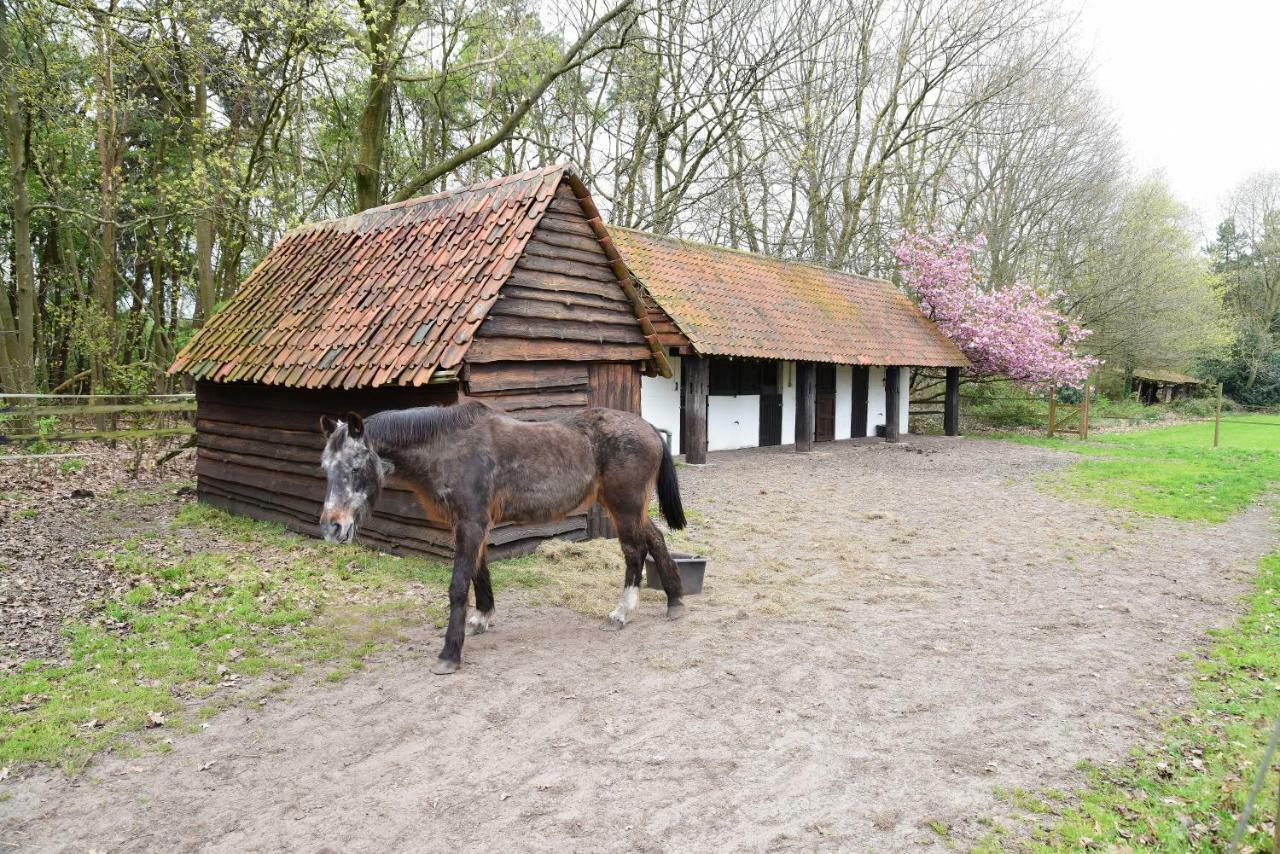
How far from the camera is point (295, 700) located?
4.55m

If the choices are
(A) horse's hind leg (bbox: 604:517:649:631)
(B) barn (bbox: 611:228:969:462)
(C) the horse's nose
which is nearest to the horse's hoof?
(A) horse's hind leg (bbox: 604:517:649:631)

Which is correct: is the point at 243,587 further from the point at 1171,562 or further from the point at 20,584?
the point at 1171,562

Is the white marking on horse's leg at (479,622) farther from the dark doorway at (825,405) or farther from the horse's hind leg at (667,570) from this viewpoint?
the dark doorway at (825,405)

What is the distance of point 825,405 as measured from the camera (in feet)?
63.7

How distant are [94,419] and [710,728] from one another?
18097 mm

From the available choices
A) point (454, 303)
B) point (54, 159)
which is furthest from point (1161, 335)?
point (54, 159)

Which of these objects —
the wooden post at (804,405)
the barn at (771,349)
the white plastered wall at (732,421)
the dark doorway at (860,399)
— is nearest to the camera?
the barn at (771,349)

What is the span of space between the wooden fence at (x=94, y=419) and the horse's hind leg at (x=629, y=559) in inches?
403

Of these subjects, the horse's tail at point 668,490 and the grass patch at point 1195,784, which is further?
the horse's tail at point 668,490

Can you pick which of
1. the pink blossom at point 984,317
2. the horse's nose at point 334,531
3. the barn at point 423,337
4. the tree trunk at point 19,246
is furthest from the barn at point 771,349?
the tree trunk at point 19,246

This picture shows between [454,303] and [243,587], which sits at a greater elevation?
[454,303]

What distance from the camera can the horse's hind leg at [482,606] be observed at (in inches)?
222

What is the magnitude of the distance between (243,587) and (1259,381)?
46971mm

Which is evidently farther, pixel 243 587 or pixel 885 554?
pixel 885 554
